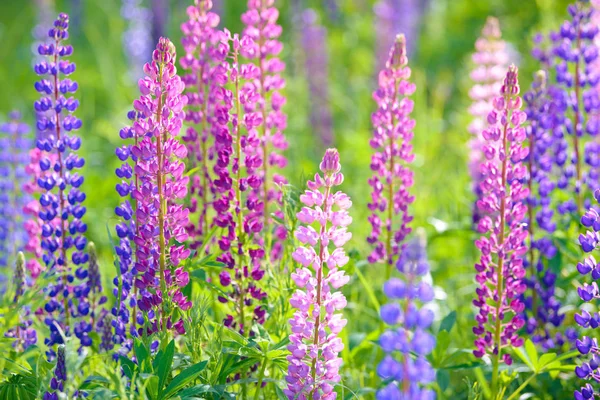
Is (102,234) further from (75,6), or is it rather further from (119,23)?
(75,6)

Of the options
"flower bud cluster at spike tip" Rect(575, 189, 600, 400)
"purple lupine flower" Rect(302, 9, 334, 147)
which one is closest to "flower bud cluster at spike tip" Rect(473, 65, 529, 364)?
"flower bud cluster at spike tip" Rect(575, 189, 600, 400)

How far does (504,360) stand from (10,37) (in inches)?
334

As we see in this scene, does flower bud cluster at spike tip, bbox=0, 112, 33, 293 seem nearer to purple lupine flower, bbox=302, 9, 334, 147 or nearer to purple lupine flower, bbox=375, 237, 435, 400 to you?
purple lupine flower, bbox=375, 237, 435, 400

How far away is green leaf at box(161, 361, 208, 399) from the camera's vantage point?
7.32ft

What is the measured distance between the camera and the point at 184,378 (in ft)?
7.38

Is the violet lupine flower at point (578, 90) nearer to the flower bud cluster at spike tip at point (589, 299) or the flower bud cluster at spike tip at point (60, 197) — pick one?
the flower bud cluster at spike tip at point (589, 299)

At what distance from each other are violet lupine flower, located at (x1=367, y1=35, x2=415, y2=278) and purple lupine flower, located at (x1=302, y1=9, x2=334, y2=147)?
3.36 m

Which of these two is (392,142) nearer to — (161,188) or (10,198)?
(161,188)

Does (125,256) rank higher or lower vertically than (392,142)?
lower

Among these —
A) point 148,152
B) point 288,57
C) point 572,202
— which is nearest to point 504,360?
point 572,202

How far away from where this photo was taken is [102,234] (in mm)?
4926

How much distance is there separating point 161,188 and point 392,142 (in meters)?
0.96

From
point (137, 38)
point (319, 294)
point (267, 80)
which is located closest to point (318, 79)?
point (137, 38)

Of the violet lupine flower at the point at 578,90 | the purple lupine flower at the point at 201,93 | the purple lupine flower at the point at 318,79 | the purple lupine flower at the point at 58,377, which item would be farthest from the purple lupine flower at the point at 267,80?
the purple lupine flower at the point at 318,79
